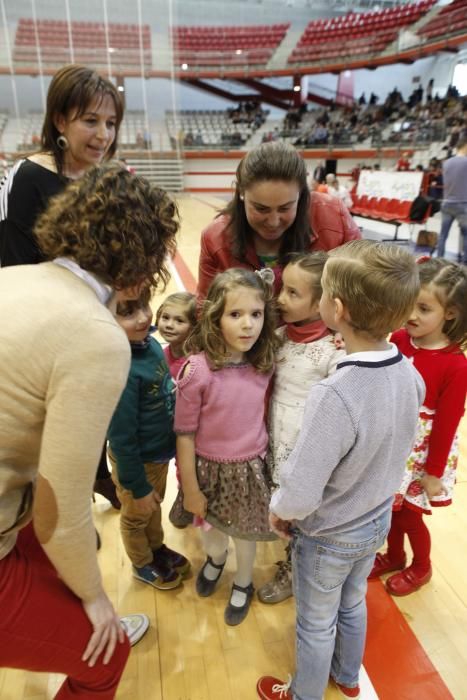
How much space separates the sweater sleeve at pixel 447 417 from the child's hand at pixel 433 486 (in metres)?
0.02

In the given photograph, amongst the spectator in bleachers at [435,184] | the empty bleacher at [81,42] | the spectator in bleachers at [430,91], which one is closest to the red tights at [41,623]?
the spectator in bleachers at [435,184]

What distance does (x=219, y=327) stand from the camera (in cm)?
135

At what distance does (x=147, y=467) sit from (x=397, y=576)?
105cm

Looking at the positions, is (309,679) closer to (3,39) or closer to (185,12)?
(3,39)

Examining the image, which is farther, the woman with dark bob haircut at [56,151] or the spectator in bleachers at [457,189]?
the spectator in bleachers at [457,189]

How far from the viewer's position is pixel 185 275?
5.93m

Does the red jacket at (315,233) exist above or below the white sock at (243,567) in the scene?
above

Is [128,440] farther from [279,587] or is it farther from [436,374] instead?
[436,374]

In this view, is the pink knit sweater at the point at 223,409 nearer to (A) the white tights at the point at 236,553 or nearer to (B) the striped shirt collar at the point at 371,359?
(A) the white tights at the point at 236,553

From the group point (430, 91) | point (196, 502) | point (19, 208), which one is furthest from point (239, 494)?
point (430, 91)

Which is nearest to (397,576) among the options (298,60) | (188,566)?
(188,566)

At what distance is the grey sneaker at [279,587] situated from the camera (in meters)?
1.66

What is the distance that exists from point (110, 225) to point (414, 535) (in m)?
1.56

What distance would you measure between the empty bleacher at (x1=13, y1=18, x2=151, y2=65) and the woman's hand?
660 inches
